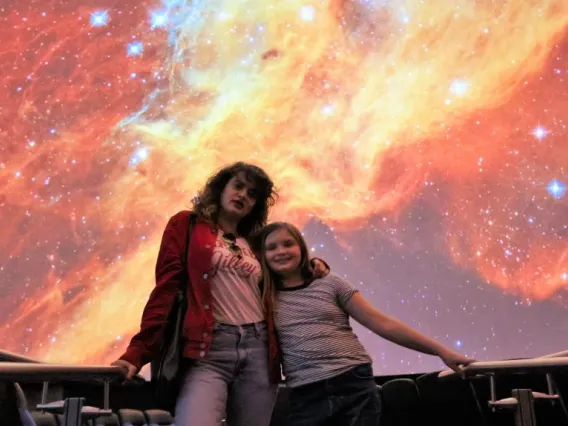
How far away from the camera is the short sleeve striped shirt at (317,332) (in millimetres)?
1723

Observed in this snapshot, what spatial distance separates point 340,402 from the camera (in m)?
1.67

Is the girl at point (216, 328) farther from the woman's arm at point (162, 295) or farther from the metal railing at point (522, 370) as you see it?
the metal railing at point (522, 370)

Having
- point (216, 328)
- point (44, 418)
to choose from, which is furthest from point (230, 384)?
point (44, 418)

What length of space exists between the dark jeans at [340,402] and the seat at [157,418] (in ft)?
4.58

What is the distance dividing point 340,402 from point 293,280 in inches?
16.4

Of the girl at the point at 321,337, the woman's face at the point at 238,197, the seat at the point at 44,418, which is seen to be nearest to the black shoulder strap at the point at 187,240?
the woman's face at the point at 238,197

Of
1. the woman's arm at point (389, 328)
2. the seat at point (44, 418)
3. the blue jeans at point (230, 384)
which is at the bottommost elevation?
the seat at point (44, 418)

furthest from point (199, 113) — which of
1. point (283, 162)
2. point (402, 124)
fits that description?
point (402, 124)

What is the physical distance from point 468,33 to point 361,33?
0.75m

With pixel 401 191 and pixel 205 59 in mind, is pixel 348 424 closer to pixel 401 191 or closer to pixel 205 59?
pixel 401 191

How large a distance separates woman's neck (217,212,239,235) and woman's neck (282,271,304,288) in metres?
0.23

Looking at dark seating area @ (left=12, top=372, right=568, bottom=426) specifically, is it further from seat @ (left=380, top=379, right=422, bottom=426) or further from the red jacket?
the red jacket

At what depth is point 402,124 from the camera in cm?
422

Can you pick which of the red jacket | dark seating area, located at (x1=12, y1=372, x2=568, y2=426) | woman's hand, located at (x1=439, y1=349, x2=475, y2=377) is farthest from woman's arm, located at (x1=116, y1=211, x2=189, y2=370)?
dark seating area, located at (x1=12, y1=372, x2=568, y2=426)
